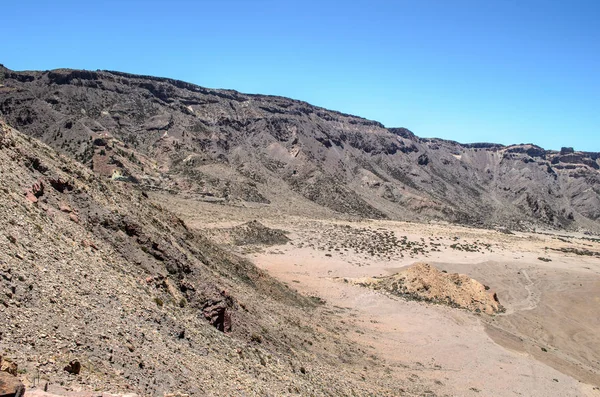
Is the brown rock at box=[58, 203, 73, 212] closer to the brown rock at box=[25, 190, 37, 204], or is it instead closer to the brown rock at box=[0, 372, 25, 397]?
the brown rock at box=[25, 190, 37, 204]

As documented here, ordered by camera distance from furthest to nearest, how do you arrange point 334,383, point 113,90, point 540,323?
point 113,90 → point 540,323 → point 334,383

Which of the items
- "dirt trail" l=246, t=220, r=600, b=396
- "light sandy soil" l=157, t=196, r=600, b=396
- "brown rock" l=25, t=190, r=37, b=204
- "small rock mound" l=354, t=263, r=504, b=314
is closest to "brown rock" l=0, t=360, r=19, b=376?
"brown rock" l=25, t=190, r=37, b=204

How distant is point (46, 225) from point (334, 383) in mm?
10721

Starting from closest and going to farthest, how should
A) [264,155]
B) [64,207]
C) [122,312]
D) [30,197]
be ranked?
1. [122,312]
2. [30,197]
3. [64,207]
4. [264,155]

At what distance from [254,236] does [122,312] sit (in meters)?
40.4

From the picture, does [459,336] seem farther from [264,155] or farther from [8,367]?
[264,155]

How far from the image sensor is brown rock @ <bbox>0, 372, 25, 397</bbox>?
5.64 m

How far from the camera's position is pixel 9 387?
572 centimetres

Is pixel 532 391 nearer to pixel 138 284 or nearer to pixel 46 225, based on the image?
pixel 138 284

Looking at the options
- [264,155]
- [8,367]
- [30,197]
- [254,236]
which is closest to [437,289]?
[254,236]

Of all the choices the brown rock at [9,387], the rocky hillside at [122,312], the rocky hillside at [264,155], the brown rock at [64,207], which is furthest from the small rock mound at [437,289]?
the rocky hillside at [264,155]

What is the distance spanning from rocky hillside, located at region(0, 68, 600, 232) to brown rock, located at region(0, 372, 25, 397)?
64.5 m

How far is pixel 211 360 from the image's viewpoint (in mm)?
11484

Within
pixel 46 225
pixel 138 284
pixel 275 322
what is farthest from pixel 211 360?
pixel 275 322
